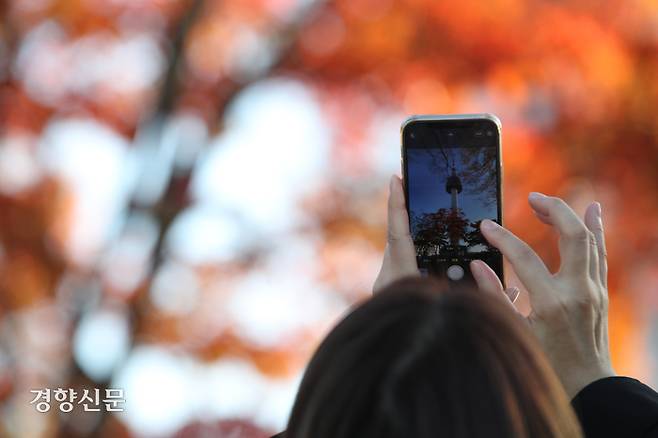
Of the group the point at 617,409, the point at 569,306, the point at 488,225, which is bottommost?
the point at 617,409

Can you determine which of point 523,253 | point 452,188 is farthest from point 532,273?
point 452,188

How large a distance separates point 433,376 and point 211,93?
3414 millimetres

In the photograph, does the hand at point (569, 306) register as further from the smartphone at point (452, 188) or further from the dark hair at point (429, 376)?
the dark hair at point (429, 376)

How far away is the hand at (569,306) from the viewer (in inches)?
41.4

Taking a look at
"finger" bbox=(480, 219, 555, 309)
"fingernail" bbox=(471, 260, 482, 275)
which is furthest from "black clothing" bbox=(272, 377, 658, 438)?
"fingernail" bbox=(471, 260, 482, 275)

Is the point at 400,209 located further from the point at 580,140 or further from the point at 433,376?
the point at 580,140

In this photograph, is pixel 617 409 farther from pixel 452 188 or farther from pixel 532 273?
pixel 452 188

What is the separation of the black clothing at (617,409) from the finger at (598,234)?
0.51 feet

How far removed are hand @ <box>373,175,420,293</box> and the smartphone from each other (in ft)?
0.20

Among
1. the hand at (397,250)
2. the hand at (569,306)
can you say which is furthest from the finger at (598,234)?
the hand at (397,250)

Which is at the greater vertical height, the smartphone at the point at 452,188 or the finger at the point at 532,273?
the smartphone at the point at 452,188

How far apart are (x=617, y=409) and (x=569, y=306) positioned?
130 mm

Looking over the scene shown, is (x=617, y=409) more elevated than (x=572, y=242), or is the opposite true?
(x=572, y=242)

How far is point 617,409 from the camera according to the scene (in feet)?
3.28
